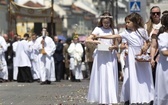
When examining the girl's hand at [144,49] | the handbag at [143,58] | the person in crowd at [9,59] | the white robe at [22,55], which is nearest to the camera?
the handbag at [143,58]

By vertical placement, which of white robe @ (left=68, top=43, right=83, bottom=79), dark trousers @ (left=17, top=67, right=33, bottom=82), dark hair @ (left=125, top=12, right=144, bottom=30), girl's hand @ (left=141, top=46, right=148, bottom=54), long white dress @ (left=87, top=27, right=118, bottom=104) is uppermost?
dark hair @ (left=125, top=12, right=144, bottom=30)

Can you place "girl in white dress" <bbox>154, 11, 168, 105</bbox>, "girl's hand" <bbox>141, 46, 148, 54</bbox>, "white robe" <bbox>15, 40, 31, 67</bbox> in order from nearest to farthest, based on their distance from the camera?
1. "girl in white dress" <bbox>154, 11, 168, 105</bbox>
2. "girl's hand" <bbox>141, 46, 148, 54</bbox>
3. "white robe" <bbox>15, 40, 31, 67</bbox>

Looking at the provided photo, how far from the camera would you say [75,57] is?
2650 centimetres

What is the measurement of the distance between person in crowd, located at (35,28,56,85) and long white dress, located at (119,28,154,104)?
1100 centimetres

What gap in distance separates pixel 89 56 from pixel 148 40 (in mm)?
14593

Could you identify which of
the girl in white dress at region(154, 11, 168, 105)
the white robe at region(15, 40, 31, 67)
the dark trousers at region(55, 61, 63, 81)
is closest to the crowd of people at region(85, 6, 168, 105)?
the girl in white dress at region(154, 11, 168, 105)

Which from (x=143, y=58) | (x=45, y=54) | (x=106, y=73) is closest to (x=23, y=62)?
(x=45, y=54)

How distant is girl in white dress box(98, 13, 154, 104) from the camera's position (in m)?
11.8

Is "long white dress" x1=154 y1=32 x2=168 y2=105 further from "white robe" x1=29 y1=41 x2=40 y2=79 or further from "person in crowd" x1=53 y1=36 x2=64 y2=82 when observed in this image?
"person in crowd" x1=53 y1=36 x2=64 y2=82

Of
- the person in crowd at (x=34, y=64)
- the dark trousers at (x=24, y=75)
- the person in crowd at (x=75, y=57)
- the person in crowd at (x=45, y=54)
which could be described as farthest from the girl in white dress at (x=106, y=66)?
the person in crowd at (x=75, y=57)

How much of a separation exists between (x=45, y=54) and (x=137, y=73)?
11.3m

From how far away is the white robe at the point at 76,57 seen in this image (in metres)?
26.4

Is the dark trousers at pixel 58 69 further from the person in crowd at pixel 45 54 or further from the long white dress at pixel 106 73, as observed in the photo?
the long white dress at pixel 106 73

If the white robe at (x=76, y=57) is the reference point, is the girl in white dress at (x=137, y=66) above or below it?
above
